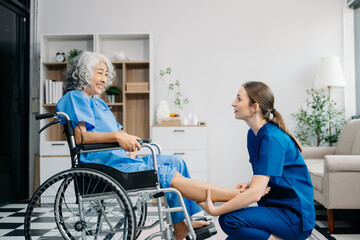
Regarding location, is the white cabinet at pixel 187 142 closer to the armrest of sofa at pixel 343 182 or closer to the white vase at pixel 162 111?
the white vase at pixel 162 111

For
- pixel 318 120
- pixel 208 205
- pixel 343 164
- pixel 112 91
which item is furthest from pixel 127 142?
pixel 318 120

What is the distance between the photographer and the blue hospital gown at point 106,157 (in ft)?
5.90

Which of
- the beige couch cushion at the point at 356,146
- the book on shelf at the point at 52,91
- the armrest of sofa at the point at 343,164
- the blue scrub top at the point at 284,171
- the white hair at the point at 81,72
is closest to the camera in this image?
the blue scrub top at the point at 284,171

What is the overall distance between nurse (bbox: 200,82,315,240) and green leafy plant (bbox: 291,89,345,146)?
270 centimetres

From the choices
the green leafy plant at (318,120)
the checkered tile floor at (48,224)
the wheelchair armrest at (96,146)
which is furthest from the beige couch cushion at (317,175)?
the wheelchair armrest at (96,146)

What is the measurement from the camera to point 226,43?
454 cm

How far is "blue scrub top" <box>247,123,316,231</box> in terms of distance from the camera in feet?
5.25

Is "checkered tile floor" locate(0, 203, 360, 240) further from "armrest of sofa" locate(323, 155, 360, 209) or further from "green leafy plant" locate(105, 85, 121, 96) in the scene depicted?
"green leafy plant" locate(105, 85, 121, 96)

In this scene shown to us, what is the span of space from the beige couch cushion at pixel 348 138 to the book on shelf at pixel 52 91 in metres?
2.91

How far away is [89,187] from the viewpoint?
65.6 inches

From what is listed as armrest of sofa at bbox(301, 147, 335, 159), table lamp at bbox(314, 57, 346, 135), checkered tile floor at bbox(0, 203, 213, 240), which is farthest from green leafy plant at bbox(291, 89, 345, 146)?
checkered tile floor at bbox(0, 203, 213, 240)

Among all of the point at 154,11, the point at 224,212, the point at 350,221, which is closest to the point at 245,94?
the point at 224,212

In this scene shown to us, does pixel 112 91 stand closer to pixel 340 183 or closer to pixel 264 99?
pixel 340 183

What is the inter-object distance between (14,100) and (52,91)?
0.40 m
